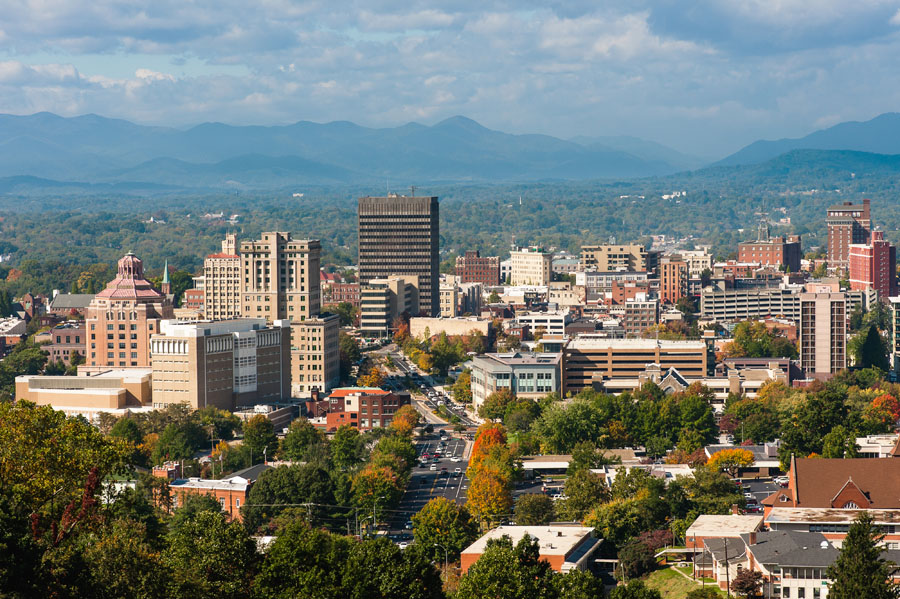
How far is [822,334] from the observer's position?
111 metres

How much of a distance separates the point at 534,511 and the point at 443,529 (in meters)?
5.30

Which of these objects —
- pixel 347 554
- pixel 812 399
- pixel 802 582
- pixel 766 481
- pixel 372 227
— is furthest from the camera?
pixel 372 227

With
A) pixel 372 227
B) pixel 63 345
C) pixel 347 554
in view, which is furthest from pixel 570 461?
pixel 372 227

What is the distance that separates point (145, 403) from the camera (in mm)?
94438

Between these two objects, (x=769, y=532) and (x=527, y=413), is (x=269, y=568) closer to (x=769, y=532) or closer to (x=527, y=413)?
(x=769, y=532)

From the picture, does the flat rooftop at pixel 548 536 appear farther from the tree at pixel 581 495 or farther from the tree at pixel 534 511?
the tree at pixel 581 495

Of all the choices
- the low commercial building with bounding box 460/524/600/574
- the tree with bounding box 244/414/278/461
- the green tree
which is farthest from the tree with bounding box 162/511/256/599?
the tree with bounding box 244/414/278/461

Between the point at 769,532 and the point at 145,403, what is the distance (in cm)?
4873

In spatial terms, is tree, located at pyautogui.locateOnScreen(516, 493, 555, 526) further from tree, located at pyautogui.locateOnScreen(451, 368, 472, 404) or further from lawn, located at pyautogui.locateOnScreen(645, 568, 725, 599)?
tree, located at pyautogui.locateOnScreen(451, 368, 472, 404)

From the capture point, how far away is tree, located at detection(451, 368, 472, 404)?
10269 cm

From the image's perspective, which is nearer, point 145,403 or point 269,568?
point 269,568

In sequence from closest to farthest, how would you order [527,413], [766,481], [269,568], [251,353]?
[269,568]
[766,481]
[527,413]
[251,353]

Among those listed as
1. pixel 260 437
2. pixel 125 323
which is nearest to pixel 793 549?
pixel 260 437

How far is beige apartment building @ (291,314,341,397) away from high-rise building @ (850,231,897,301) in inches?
3113
